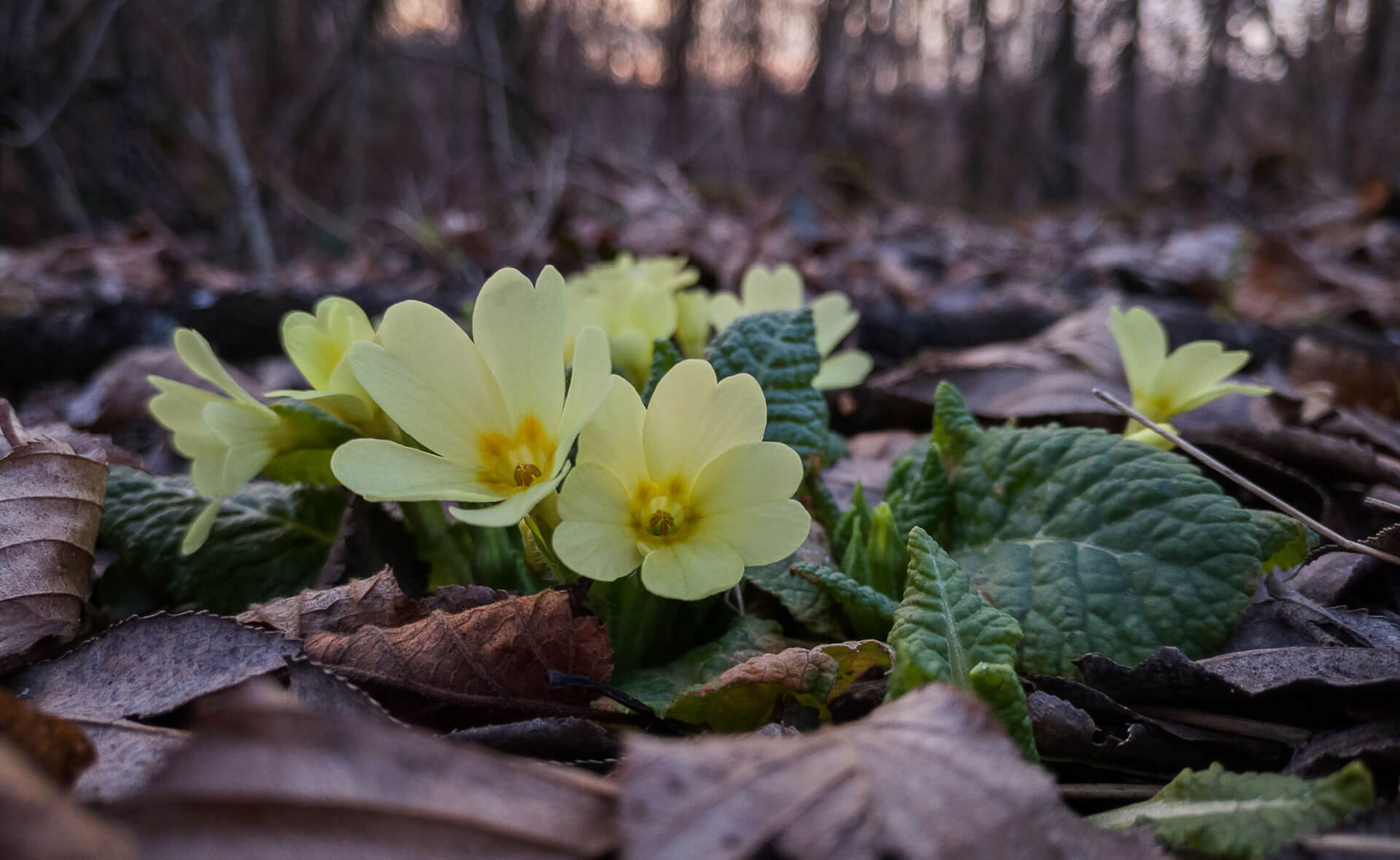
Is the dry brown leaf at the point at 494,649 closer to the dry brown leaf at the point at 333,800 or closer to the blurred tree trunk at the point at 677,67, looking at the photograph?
the dry brown leaf at the point at 333,800

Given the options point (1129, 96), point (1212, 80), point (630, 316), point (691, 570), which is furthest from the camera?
point (1212, 80)

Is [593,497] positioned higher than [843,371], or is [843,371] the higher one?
[593,497]

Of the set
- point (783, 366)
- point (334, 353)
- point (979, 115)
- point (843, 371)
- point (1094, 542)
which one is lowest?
point (1094, 542)

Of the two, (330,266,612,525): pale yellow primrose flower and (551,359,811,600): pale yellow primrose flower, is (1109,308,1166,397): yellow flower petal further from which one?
(330,266,612,525): pale yellow primrose flower

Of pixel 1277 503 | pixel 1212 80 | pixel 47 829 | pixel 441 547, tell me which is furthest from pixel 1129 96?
pixel 47 829

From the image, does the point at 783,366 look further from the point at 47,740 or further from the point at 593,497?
the point at 47,740
